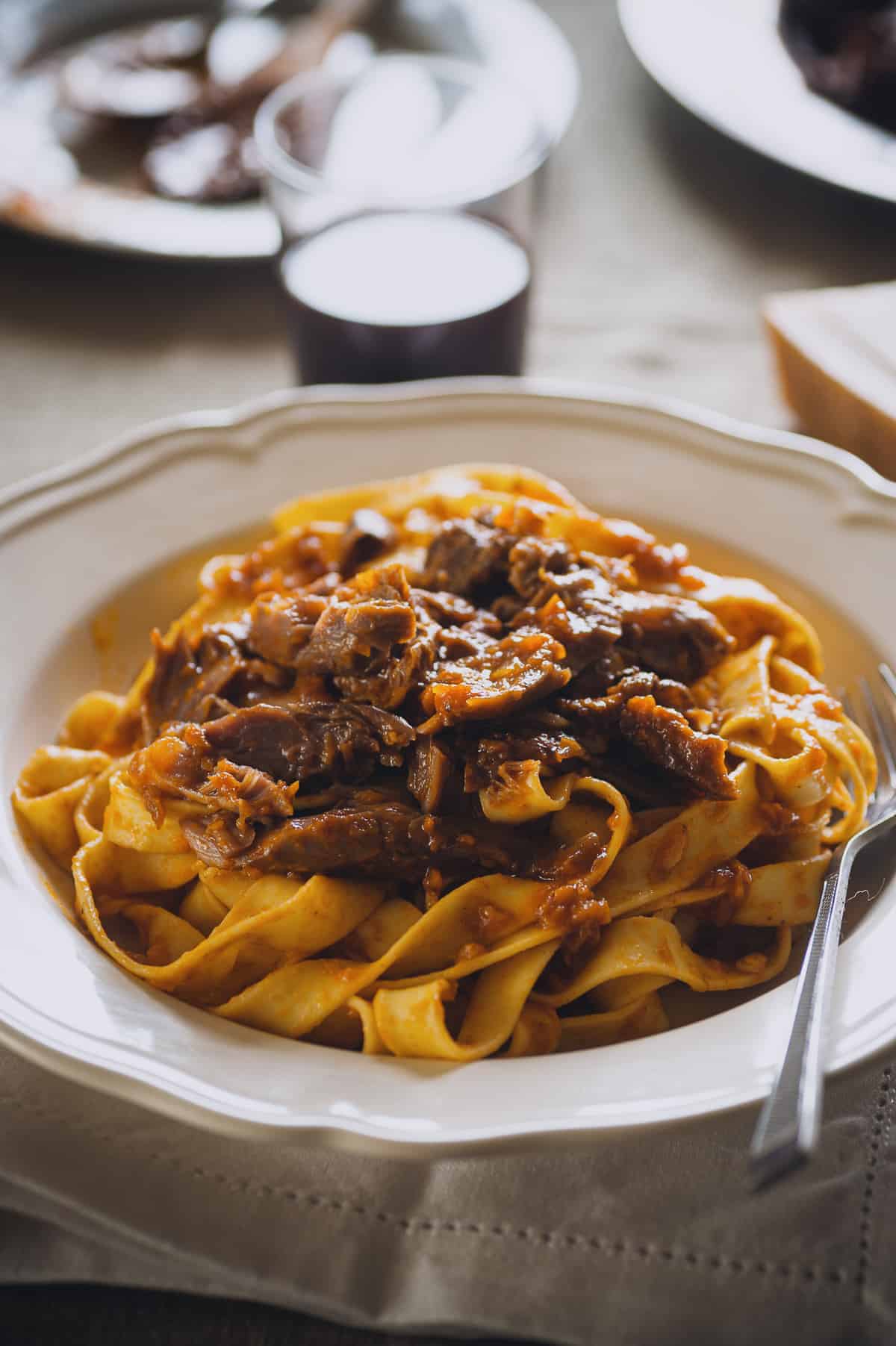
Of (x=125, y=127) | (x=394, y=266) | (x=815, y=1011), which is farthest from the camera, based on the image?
(x=125, y=127)

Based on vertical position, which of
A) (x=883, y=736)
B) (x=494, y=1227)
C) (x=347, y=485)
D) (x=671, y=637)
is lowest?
(x=494, y=1227)

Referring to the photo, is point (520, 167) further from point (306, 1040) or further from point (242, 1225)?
point (242, 1225)

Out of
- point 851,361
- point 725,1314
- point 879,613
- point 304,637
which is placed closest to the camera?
point 725,1314

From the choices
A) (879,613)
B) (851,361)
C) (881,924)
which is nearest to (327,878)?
(881,924)

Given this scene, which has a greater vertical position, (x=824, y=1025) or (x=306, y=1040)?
(x=824, y=1025)

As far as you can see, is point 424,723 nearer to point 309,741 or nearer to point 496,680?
point 496,680

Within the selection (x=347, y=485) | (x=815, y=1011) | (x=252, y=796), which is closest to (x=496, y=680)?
(x=252, y=796)
